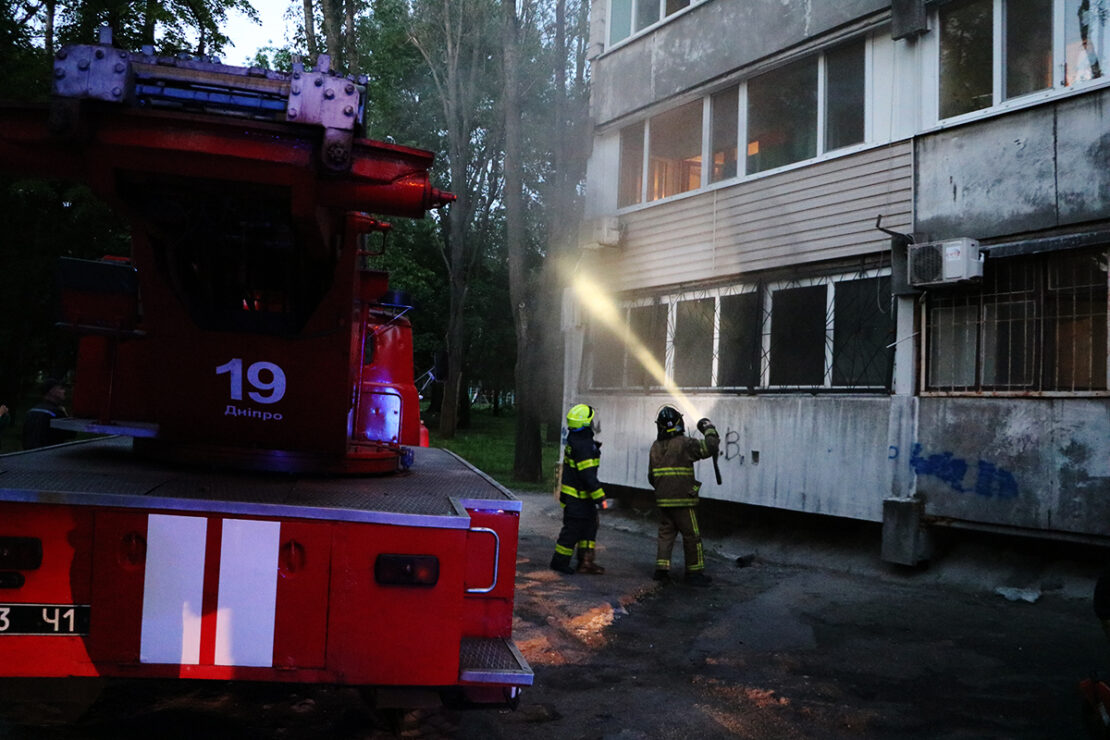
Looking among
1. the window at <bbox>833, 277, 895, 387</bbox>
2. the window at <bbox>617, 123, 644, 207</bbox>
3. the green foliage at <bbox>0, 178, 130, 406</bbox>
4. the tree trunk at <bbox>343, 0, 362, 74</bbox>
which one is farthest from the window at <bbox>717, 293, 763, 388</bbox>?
the green foliage at <bbox>0, 178, 130, 406</bbox>

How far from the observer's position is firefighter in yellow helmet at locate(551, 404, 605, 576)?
9.27m

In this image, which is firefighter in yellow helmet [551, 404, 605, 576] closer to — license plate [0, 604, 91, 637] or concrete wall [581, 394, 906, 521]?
concrete wall [581, 394, 906, 521]

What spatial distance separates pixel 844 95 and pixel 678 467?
5.06 m

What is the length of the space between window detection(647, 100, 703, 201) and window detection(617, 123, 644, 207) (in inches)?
11.0

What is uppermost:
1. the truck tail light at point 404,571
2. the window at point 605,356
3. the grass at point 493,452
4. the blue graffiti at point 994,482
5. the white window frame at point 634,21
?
the white window frame at point 634,21

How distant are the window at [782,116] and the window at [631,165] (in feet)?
7.59

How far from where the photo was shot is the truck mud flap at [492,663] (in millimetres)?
3467

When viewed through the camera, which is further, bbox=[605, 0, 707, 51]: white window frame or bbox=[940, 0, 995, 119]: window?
bbox=[605, 0, 707, 51]: white window frame

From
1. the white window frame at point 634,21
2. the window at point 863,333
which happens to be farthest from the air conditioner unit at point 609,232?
the window at point 863,333

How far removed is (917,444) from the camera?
9359 mm

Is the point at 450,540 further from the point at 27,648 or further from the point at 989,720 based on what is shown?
the point at 989,720

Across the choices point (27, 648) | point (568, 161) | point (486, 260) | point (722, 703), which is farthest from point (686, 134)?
point (486, 260)

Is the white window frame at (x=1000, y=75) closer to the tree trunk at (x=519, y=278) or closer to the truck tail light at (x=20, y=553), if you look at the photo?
the truck tail light at (x=20, y=553)

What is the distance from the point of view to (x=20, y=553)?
10.3 ft
